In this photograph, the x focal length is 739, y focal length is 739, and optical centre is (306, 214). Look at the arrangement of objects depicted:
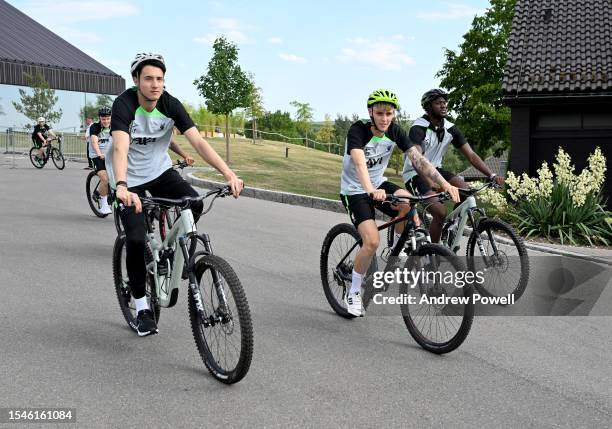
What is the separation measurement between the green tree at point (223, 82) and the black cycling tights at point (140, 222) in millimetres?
29548

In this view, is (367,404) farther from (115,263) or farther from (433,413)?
(115,263)

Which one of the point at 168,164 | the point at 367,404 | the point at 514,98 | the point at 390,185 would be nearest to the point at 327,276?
the point at 390,185

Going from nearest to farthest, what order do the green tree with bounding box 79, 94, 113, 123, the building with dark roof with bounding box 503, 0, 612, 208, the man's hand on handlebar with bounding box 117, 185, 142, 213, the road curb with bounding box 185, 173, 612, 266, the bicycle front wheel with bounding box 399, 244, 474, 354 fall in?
the man's hand on handlebar with bounding box 117, 185, 142, 213 → the bicycle front wheel with bounding box 399, 244, 474, 354 → the road curb with bounding box 185, 173, 612, 266 → the building with dark roof with bounding box 503, 0, 612, 208 → the green tree with bounding box 79, 94, 113, 123

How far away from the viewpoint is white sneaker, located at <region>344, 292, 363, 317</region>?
604cm

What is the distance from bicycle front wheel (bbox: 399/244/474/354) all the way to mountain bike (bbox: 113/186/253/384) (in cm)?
152

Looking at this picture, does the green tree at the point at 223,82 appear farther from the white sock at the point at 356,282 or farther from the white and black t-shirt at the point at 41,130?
the white sock at the point at 356,282

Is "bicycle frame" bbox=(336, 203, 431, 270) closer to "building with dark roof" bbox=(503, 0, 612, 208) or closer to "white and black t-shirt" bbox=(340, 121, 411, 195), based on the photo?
"white and black t-shirt" bbox=(340, 121, 411, 195)

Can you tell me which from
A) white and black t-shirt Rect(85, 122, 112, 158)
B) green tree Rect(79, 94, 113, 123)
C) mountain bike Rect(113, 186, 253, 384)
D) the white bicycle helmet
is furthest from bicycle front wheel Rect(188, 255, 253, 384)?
green tree Rect(79, 94, 113, 123)

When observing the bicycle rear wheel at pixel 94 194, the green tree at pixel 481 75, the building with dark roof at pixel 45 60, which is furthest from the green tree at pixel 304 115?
the bicycle rear wheel at pixel 94 194

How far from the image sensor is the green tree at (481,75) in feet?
144

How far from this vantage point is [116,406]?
4.11m

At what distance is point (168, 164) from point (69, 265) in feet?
10.5

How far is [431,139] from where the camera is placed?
7.34 meters

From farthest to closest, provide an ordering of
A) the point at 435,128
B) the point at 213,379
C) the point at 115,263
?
the point at 435,128 < the point at 115,263 < the point at 213,379
